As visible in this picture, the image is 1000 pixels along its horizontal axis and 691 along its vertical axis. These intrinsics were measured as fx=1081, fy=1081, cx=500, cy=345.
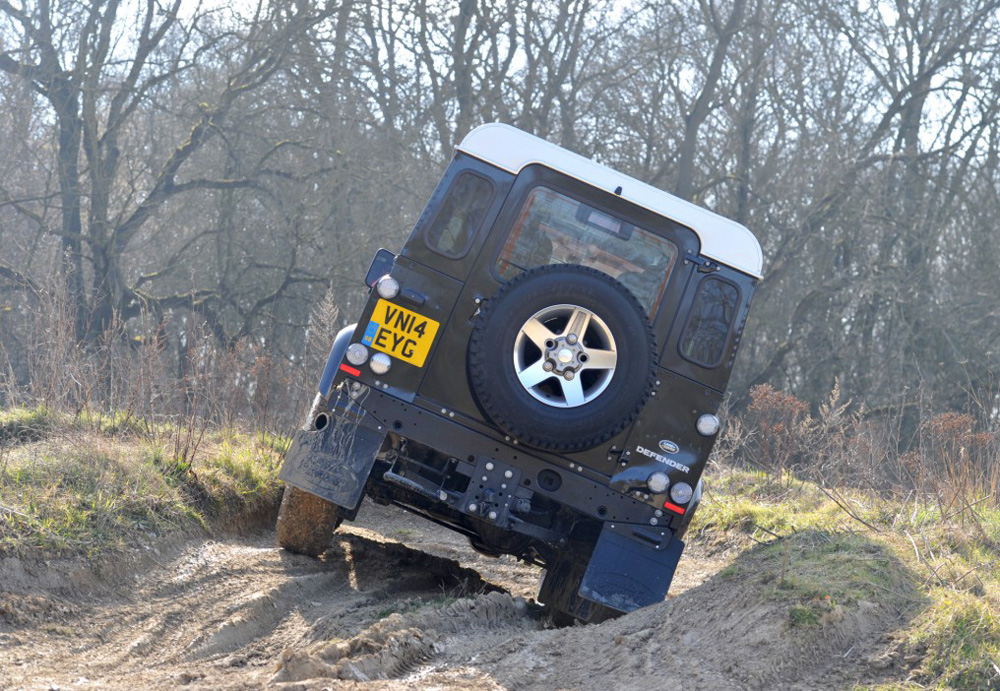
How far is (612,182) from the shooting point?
5.93 m

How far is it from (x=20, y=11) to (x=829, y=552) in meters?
14.6

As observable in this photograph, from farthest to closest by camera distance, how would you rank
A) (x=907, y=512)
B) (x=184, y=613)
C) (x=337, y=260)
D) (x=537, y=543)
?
1. (x=337, y=260)
2. (x=907, y=512)
3. (x=537, y=543)
4. (x=184, y=613)

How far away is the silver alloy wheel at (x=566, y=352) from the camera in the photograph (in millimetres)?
5512

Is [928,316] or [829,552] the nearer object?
[829,552]

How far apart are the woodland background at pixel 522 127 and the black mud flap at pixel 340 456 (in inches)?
421

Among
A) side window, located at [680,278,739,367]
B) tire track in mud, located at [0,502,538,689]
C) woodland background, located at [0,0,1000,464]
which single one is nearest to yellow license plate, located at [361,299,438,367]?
tire track in mud, located at [0,502,538,689]

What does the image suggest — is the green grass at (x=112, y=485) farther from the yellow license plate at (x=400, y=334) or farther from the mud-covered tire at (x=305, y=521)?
the yellow license plate at (x=400, y=334)

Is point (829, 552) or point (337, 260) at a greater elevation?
point (337, 260)

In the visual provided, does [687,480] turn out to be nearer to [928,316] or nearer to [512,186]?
[512,186]

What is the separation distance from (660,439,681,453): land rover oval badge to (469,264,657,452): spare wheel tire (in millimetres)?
356

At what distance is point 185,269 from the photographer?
1867 cm

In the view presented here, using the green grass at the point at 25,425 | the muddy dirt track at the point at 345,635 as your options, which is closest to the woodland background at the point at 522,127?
the green grass at the point at 25,425

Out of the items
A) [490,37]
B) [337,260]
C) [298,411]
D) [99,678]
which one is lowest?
[99,678]

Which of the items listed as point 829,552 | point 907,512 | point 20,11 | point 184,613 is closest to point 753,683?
point 829,552
